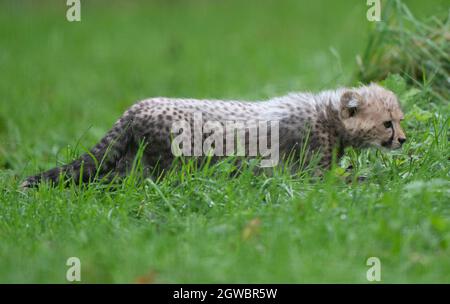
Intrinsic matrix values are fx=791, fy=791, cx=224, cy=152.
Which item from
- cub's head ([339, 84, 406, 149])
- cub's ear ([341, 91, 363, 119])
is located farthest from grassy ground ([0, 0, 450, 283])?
cub's ear ([341, 91, 363, 119])

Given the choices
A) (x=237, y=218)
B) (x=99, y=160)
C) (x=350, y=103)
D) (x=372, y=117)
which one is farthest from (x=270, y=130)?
(x=237, y=218)

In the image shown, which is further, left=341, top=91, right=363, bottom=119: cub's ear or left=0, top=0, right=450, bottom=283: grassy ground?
left=341, top=91, right=363, bottom=119: cub's ear

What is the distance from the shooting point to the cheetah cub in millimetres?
5078

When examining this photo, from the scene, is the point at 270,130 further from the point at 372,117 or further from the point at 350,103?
the point at 372,117

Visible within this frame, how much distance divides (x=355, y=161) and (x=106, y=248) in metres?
1.98

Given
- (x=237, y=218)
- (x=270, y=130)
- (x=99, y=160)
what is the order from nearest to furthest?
(x=237, y=218) → (x=99, y=160) → (x=270, y=130)

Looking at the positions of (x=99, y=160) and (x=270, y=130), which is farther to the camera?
(x=270, y=130)

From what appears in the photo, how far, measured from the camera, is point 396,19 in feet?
21.5

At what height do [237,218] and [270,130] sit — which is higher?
[270,130]

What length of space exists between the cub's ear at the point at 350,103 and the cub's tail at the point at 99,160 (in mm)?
1394

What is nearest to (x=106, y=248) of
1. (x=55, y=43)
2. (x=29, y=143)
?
(x=29, y=143)

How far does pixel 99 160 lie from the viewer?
5.12m

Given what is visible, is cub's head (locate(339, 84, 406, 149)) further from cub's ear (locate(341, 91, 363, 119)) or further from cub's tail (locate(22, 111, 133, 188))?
cub's tail (locate(22, 111, 133, 188))

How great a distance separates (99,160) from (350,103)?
1668 millimetres
